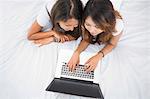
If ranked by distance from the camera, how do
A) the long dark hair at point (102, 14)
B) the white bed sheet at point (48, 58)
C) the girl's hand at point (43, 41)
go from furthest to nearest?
1. the girl's hand at point (43, 41)
2. the white bed sheet at point (48, 58)
3. the long dark hair at point (102, 14)

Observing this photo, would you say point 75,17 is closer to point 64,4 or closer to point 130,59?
point 64,4

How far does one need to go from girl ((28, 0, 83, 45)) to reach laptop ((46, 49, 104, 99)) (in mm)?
82

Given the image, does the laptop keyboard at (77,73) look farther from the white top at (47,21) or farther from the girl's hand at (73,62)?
the white top at (47,21)

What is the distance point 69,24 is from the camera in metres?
1.13

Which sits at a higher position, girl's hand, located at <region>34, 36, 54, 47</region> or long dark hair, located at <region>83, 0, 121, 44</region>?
long dark hair, located at <region>83, 0, 121, 44</region>

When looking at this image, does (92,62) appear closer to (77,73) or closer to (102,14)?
(77,73)

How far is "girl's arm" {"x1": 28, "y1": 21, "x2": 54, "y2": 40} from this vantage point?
1260 millimetres

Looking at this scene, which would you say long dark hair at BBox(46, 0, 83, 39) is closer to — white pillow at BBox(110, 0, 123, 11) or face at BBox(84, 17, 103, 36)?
face at BBox(84, 17, 103, 36)

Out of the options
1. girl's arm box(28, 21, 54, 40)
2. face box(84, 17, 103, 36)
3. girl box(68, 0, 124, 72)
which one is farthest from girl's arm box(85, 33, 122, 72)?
girl's arm box(28, 21, 54, 40)

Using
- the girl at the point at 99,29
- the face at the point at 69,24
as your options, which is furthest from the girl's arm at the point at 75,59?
the face at the point at 69,24

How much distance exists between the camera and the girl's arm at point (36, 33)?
1260 millimetres

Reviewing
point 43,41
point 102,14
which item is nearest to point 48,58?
point 43,41

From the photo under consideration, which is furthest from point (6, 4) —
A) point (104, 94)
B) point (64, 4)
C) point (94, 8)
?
point (104, 94)

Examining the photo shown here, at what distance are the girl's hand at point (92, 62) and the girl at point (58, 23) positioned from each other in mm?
138
